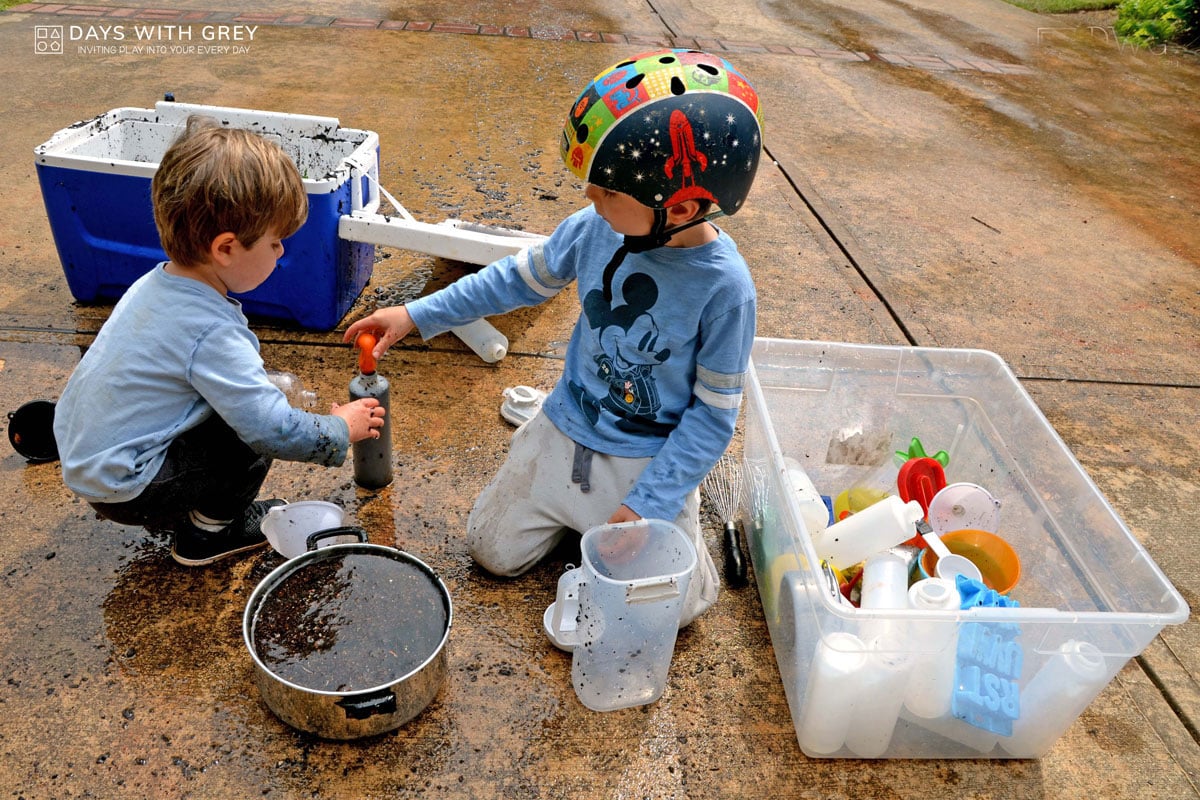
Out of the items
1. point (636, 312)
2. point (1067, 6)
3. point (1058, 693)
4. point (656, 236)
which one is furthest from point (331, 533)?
point (1067, 6)

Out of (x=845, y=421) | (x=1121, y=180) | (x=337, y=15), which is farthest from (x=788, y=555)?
(x=337, y=15)

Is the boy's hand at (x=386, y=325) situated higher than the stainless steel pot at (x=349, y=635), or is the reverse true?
the boy's hand at (x=386, y=325)

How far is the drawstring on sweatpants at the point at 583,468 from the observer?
2254 mm

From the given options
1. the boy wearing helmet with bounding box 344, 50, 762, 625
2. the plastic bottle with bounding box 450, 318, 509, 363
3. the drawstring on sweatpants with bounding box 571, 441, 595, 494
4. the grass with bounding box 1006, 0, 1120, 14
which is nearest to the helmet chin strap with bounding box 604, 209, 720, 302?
the boy wearing helmet with bounding box 344, 50, 762, 625

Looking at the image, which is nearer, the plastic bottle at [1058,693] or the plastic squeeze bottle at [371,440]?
the plastic bottle at [1058,693]

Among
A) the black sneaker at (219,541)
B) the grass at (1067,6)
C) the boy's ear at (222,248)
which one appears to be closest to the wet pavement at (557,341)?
the black sneaker at (219,541)

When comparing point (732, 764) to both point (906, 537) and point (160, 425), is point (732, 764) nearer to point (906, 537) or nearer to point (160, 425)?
point (906, 537)

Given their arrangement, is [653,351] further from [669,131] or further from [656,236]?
[669,131]

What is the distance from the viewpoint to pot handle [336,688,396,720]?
176cm

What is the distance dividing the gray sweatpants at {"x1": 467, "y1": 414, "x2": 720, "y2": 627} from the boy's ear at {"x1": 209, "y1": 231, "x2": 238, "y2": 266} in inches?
32.9

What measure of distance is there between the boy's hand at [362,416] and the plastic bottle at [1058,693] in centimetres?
154

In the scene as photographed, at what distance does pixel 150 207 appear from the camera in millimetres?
2928

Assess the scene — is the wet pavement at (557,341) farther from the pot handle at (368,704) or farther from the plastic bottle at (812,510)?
the plastic bottle at (812,510)

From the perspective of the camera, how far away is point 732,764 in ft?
6.31
